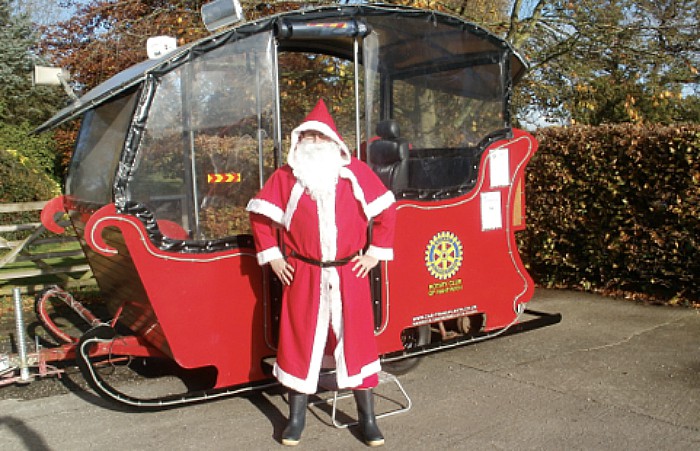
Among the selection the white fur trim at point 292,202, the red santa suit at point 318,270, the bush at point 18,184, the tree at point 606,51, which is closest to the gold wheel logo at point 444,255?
the red santa suit at point 318,270

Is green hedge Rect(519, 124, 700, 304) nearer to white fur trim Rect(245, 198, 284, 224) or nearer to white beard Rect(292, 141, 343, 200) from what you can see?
white beard Rect(292, 141, 343, 200)

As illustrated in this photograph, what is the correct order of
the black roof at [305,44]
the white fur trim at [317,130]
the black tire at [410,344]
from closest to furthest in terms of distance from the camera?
the white fur trim at [317,130]
the black roof at [305,44]
the black tire at [410,344]

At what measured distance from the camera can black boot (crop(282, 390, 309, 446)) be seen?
12.5 ft

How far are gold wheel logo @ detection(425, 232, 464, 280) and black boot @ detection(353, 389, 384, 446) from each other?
127 centimetres

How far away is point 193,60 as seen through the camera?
3990 mm

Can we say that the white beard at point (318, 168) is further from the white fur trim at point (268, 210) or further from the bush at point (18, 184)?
the bush at point (18, 184)

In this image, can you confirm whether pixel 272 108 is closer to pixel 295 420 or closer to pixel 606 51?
pixel 295 420

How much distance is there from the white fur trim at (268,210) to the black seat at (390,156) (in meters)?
1.10

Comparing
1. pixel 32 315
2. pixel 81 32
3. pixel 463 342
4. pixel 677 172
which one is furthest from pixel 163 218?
Result: pixel 81 32

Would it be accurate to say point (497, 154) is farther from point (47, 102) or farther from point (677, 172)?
point (47, 102)

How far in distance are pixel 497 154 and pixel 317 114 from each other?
6.32 feet

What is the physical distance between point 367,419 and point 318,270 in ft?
2.91

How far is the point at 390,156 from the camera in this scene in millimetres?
4805

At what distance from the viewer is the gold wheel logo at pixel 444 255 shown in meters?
4.83
